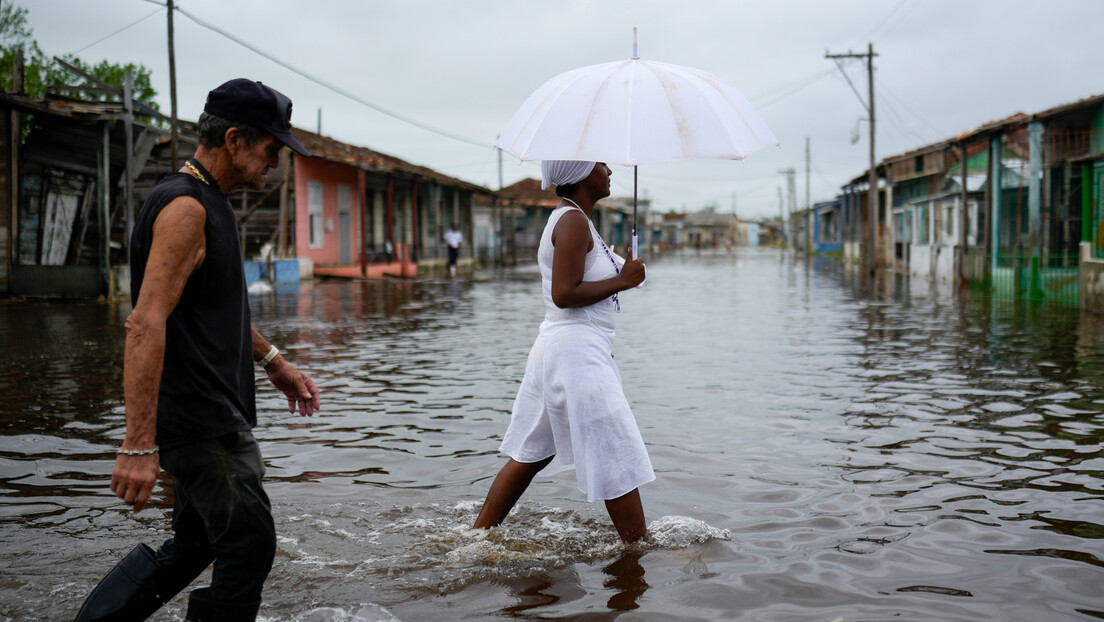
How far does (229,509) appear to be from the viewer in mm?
2711

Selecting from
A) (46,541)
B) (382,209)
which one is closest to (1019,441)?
(46,541)

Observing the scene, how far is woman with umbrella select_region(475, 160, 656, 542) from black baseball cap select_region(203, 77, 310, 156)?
125 centimetres

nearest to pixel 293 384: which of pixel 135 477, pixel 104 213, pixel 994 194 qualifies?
pixel 135 477

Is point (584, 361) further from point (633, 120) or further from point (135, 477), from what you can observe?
point (135, 477)

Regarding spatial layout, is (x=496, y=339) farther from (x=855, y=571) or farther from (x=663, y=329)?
(x=855, y=571)

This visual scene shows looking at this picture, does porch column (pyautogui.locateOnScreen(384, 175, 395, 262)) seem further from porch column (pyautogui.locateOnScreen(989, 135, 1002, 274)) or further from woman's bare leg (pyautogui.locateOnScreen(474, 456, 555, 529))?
woman's bare leg (pyautogui.locateOnScreen(474, 456, 555, 529))

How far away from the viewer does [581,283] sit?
12.6 feet

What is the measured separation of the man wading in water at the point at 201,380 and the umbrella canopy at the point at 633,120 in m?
1.25

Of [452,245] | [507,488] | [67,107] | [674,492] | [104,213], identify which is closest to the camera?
[507,488]

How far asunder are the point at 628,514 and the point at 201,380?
1.89 metres

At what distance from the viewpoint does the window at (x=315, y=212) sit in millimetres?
30375

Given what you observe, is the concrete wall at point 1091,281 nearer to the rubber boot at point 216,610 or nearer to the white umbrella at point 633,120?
the white umbrella at point 633,120

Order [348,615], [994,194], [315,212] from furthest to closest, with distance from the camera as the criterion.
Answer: [315,212], [994,194], [348,615]

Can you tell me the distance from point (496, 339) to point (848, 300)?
10.1 m
